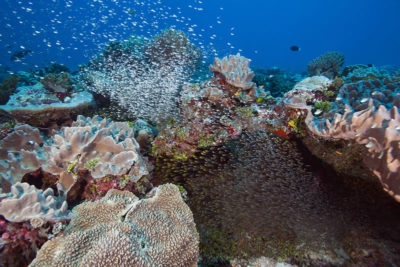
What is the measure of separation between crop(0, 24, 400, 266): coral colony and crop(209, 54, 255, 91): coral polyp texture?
0.95 m

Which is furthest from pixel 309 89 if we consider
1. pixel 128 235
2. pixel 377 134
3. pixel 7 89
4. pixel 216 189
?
pixel 7 89

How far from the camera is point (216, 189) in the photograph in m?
3.67

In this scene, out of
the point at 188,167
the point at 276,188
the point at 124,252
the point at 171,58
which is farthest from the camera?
the point at 171,58

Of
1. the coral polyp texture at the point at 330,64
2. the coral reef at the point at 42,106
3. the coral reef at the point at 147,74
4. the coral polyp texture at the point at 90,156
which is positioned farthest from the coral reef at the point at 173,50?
the coral polyp texture at the point at 330,64

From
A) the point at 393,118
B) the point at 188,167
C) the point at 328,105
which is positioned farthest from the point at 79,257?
the point at 328,105

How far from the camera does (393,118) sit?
10.1 feet

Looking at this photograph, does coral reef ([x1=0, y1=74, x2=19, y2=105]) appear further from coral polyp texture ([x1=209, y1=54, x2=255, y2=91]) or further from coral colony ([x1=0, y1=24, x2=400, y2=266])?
coral polyp texture ([x1=209, y1=54, x2=255, y2=91])

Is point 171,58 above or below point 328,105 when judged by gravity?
above

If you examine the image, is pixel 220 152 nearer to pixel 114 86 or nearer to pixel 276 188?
pixel 276 188

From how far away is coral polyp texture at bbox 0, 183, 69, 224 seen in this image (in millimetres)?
2475

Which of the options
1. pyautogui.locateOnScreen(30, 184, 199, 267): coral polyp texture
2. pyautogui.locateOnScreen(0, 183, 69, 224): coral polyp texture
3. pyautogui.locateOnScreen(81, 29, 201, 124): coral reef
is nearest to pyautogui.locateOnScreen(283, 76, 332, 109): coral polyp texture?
pyautogui.locateOnScreen(81, 29, 201, 124): coral reef

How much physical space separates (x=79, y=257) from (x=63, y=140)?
1940 mm

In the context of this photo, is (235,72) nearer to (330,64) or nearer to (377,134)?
(377,134)

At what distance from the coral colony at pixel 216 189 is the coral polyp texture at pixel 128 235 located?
0.05ft
